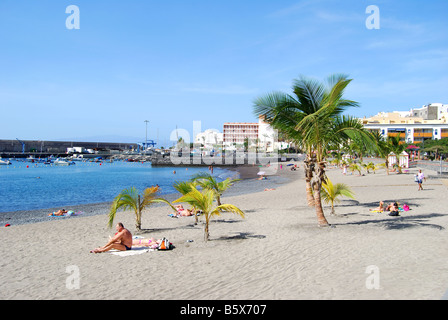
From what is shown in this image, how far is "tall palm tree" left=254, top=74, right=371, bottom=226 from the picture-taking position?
9.55 meters

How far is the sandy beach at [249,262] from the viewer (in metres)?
5.32

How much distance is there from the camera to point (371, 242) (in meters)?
8.13

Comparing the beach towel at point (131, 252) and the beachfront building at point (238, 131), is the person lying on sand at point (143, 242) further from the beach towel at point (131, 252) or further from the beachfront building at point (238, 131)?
the beachfront building at point (238, 131)

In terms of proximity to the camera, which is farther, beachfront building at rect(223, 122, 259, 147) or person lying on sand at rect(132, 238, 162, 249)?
beachfront building at rect(223, 122, 259, 147)

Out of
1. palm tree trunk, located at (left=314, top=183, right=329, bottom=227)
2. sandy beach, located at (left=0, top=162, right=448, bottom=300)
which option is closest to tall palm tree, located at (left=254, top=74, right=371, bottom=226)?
palm tree trunk, located at (left=314, top=183, right=329, bottom=227)

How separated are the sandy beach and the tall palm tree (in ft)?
6.65

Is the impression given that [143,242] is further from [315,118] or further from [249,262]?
[315,118]

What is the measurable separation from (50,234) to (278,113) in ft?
26.4

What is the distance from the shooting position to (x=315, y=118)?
9.30 m

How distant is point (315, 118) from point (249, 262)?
4.51 metres

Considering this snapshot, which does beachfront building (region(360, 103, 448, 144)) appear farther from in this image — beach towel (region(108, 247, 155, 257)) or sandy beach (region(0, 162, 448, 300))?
beach towel (region(108, 247, 155, 257))

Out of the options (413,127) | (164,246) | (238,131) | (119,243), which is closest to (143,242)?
Result: (119,243)
